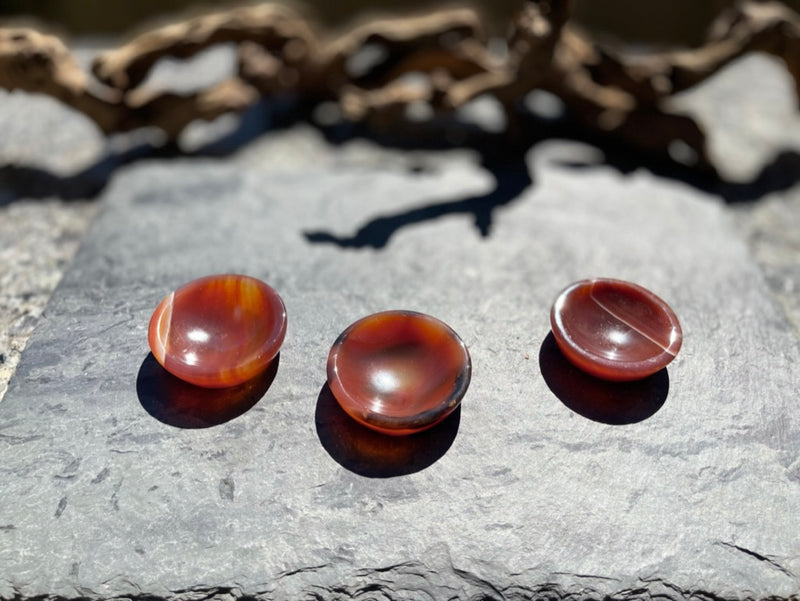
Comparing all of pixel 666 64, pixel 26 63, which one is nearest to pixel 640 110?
pixel 666 64

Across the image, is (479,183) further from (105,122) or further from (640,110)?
(105,122)

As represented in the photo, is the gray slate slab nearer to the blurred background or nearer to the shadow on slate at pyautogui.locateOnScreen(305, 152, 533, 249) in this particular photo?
the shadow on slate at pyautogui.locateOnScreen(305, 152, 533, 249)

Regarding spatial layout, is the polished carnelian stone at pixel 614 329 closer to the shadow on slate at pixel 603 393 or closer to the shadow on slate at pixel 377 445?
the shadow on slate at pixel 603 393

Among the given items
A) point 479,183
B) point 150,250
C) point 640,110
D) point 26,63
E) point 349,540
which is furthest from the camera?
point 640,110

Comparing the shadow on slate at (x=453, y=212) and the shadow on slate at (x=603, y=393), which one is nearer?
the shadow on slate at (x=603, y=393)

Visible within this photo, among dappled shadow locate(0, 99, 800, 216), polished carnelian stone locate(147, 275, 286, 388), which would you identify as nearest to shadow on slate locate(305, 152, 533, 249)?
dappled shadow locate(0, 99, 800, 216)

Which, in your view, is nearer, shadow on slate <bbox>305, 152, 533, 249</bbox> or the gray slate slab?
the gray slate slab

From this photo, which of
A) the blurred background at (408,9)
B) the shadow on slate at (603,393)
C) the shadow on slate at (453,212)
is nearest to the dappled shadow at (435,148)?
the shadow on slate at (453,212)
